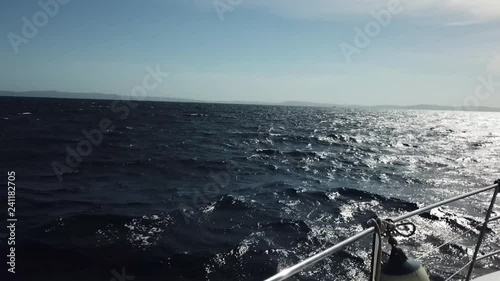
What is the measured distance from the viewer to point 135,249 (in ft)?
29.0

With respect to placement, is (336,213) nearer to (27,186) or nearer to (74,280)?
(74,280)

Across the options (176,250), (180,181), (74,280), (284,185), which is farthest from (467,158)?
(74,280)

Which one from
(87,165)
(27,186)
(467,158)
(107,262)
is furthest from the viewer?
(467,158)

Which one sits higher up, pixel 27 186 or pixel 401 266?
pixel 401 266

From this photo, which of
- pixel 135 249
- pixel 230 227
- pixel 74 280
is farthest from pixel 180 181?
pixel 74 280

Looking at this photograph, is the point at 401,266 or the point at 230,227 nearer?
the point at 401,266

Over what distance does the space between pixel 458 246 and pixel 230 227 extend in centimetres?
696

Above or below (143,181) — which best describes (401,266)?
above

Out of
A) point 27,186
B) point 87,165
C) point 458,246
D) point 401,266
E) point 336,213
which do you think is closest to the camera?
point 401,266

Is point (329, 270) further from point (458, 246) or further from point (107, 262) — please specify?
point (107, 262)

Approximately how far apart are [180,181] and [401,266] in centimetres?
1448

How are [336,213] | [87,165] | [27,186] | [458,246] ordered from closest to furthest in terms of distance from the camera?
1. [458,246]
2. [336,213]
3. [27,186]
4. [87,165]

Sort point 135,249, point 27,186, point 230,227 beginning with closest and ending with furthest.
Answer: point 135,249 < point 230,227 < point 27,186

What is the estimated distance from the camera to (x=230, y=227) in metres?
10.6
